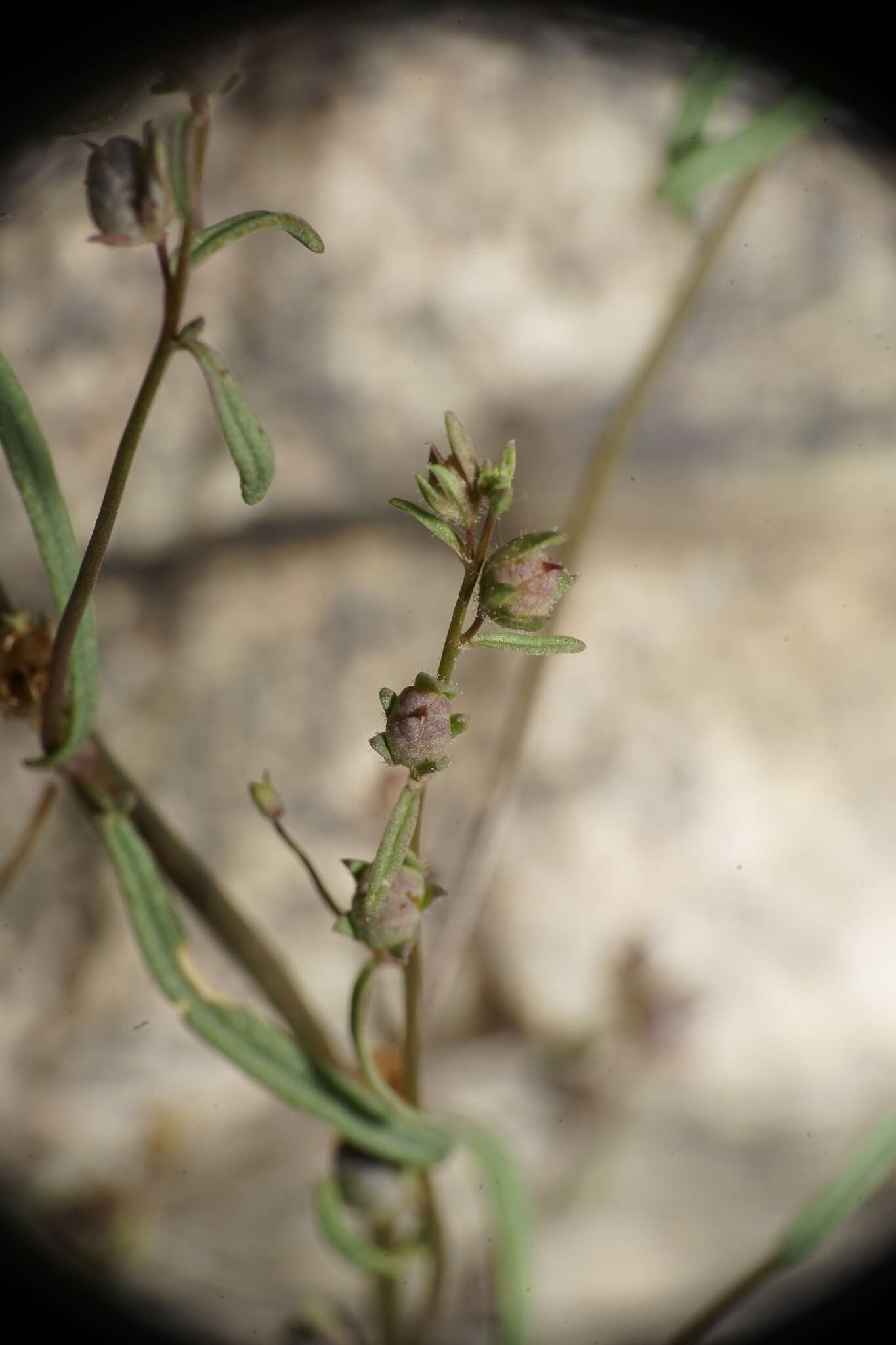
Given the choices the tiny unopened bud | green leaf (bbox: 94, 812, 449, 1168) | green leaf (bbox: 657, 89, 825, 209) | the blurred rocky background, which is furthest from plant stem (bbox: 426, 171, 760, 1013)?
the tiny unopened bud

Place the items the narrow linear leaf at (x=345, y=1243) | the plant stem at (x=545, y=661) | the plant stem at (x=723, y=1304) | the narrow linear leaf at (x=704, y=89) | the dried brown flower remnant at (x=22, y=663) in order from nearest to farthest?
the dried brown flower remnant at (x=22, y=663), the narrow linear leaf at (x=345, y=1243), the plant stem at (x=723, y=1304), the narrow linear leaf at (x=704, y=89), the plant stem at (x=545, y=661)

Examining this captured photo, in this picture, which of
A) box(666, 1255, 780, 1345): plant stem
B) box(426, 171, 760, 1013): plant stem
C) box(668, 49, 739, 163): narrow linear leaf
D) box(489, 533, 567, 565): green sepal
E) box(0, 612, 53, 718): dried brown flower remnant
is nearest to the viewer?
box(489, 533, 567, 565): green sepal

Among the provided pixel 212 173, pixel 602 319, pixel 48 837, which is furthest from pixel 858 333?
pixel 48 837

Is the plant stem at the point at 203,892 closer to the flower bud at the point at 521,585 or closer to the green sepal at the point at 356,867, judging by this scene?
the green sepal at the point at 356,867

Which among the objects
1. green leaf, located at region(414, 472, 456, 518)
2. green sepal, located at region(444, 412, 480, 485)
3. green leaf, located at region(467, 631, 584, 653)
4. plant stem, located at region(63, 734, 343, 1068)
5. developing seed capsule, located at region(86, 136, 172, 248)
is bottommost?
plant stem, located at region(63, 734, 343, 1068)

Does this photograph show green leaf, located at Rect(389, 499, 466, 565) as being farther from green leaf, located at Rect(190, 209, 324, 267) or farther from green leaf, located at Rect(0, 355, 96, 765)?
green leaf, located at Rect(0, 355, 96, 765)

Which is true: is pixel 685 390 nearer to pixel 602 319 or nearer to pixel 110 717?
pixel 602 319

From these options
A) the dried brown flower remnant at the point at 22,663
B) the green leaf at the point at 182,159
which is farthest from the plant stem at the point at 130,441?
the dried brown flower remnant at the point at 22,663
